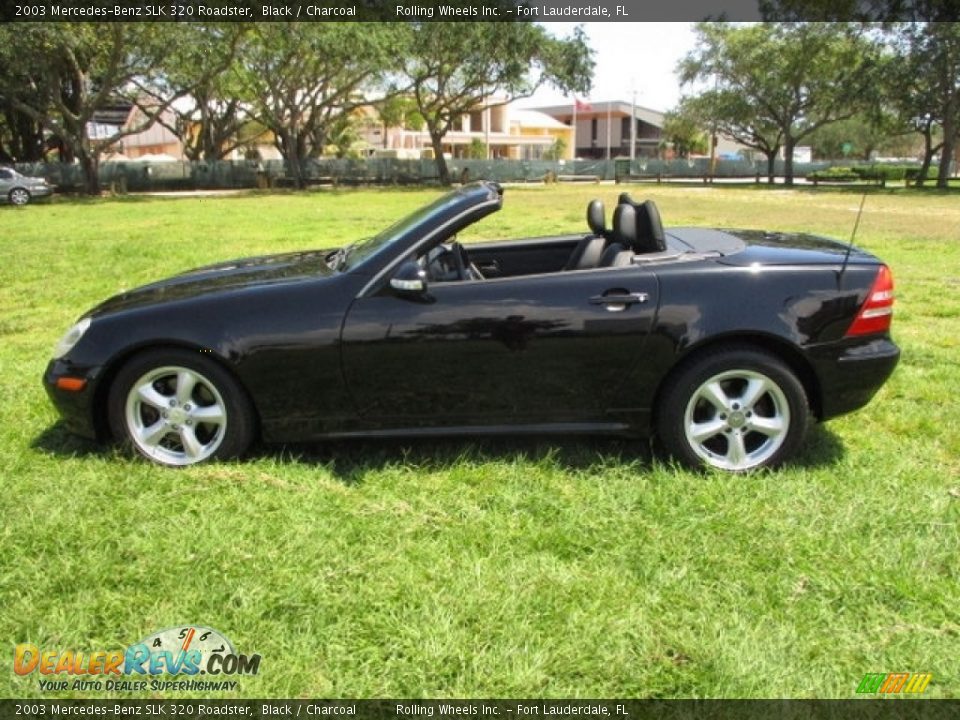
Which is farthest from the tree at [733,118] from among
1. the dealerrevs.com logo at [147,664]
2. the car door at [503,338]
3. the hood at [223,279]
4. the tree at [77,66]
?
the dealerrevs.com logo at [147,664]

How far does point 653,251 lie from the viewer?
143 inches

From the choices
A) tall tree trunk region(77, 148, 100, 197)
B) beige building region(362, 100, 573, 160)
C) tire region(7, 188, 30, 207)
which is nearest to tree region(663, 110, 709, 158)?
beige building region(362, 100, 573, 160)

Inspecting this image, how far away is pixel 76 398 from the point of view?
11.5ft

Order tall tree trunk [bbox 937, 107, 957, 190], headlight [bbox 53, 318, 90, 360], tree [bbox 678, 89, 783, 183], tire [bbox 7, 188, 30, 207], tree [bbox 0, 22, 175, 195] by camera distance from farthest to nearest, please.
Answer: tree [bbox 678, 89, 783, 183], tall tree trunk [bbox 937, 107, 957, 190], tire [bbox 7, 188, 30, 207], tree [bbox 0, 22, 175, 195], headlight [bbox 53, 318, 90, 360]

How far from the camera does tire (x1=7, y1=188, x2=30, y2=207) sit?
28234 mm

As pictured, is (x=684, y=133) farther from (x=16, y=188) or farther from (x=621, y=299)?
(x=621, y=299)

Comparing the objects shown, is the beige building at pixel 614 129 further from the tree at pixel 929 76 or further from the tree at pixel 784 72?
the tree at pixel 929 76

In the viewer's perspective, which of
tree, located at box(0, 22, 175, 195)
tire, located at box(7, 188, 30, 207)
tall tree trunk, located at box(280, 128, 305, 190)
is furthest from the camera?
tall tree trunk, located at box(280, 128, 305, 190)

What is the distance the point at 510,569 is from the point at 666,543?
637 millimetres

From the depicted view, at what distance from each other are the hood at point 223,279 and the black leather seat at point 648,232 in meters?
1.52

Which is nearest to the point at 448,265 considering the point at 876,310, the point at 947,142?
the point at 876,310

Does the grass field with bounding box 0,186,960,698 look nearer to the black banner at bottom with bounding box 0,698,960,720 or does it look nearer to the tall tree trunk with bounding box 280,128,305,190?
the black banner at bottom with bounding box 0,698,960,720

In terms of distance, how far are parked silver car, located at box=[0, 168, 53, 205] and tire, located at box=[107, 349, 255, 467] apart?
1178 inches

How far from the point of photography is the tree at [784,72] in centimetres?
3984
